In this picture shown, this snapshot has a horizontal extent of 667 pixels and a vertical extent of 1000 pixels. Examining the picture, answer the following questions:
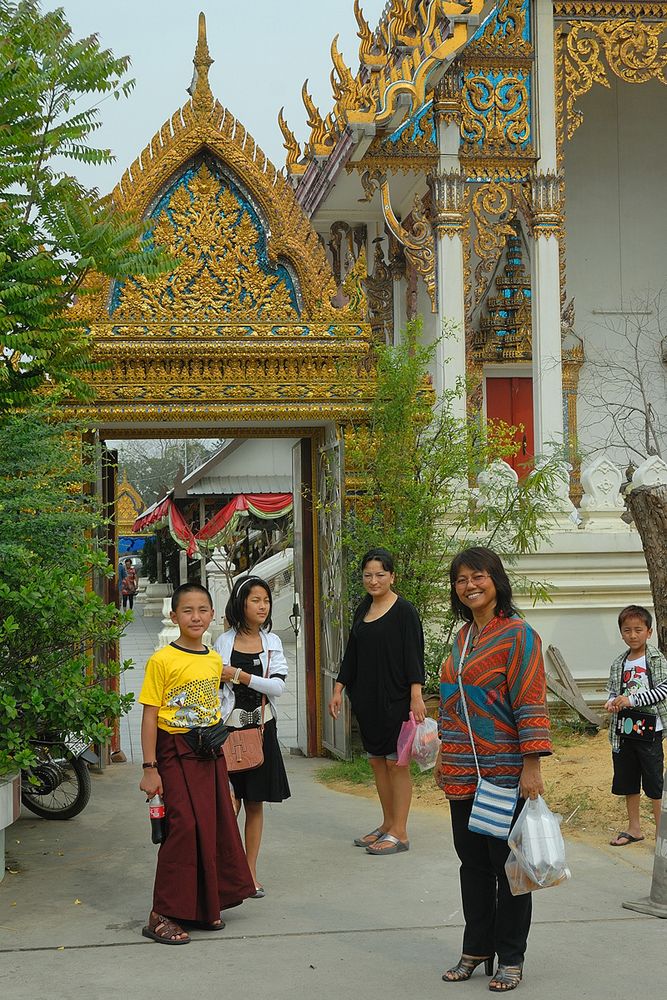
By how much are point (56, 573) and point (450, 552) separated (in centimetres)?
A: 387

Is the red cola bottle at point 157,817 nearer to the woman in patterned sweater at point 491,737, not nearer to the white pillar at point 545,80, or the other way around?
the woman in patterned sweater at point 491,737

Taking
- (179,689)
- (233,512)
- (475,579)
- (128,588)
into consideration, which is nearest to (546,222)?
(179,689)

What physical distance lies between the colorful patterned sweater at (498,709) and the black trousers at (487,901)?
127mm

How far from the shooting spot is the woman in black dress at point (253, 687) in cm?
611

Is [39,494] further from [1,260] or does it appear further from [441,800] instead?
[441,800]

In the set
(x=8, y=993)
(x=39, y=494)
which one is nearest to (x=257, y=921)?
(x=8, y=993)

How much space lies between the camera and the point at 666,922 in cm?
558

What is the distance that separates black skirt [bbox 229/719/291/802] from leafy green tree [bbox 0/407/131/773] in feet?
2.48

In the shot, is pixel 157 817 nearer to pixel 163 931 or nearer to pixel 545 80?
pixel 163 931

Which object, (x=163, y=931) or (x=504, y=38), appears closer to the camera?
(x=163, y=931)

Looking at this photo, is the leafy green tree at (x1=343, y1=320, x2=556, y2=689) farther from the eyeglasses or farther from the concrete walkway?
the eyeglasses

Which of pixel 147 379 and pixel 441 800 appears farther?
pixel 147 379

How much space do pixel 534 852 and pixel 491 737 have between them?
44 cm

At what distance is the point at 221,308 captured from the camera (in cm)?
923
